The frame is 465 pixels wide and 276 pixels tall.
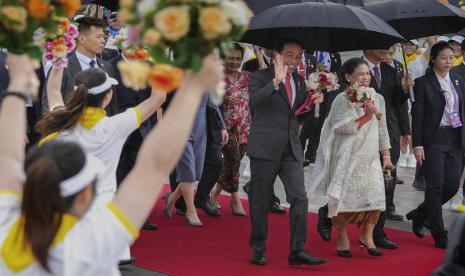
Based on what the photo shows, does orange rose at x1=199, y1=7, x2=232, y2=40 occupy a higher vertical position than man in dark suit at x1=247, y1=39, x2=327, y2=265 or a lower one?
higher

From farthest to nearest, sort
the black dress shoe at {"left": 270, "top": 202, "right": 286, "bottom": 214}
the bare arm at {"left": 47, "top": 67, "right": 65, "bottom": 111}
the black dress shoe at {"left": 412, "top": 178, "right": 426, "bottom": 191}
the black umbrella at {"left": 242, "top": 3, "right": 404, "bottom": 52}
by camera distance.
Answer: the black dress shoe at {"left": 412, "top": 178, "right": 426, "bottom": 191} < the black dress shoe at {"left": 270, "top": 202, "right": 286, "bottom": 214} < the black umbrella at {"left": 242, "top": 3, "right": 404, "bottom": 52} < the bare arm at {"left": 47, "top": 67, "right": 65, "bottom": 111}

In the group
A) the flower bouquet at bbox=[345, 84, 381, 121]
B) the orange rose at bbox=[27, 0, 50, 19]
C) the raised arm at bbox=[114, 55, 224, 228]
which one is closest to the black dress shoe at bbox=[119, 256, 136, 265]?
the flower bouquet at bbox=[345, 84, 381, 121]

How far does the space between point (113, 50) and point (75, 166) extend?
25.4 feet

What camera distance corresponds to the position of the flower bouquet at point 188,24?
273 cm

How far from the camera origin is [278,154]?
25.1 ft

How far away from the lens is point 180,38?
2.79m

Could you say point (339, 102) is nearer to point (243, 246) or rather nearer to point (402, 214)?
point (243, 246)

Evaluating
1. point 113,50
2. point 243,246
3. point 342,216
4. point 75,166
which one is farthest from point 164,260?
point 75,166

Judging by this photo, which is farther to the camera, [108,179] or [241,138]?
[241,138]

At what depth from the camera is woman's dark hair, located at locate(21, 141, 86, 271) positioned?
2.79 metres

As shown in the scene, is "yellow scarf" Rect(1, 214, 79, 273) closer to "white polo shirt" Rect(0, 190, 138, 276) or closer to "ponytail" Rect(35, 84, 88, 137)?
"white polo shirt" Rect(0, 190, 138, 276)

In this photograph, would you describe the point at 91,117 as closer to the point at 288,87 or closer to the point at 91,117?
the point at 91,117

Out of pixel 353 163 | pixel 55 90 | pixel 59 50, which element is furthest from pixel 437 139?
pixel 59 50

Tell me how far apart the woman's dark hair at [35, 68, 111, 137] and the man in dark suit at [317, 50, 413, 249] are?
10.2ft
